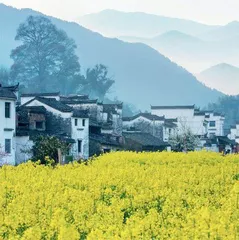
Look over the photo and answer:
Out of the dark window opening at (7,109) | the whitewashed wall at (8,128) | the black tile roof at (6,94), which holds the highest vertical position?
the black tile roof at (6,94)

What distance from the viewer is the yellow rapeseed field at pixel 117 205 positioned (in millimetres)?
9516

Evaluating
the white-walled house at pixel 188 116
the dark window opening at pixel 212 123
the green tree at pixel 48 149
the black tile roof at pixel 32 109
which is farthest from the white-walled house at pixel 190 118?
the green tree at pixel 48 149

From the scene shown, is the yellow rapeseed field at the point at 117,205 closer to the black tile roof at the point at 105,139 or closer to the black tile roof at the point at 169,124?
the black tile roof at the point at 105,139

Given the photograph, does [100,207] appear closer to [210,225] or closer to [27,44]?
[210,225]

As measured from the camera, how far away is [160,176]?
20219 mm

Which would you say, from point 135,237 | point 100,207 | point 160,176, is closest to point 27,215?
point 100,207

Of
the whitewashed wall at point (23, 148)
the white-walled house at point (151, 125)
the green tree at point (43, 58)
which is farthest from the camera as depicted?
the green tree at point (43, 58)

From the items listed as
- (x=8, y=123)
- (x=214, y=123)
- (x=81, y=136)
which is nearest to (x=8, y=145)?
(x=8, y=123)

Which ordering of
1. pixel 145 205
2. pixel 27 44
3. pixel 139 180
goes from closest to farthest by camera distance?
pixel 145 205 → pixel 139 180 → pixel 27 44

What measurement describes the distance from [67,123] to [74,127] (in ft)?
2.34

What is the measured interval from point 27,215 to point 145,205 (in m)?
3.91

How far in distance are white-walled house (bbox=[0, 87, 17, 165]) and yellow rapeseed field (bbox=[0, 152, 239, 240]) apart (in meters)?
17.3

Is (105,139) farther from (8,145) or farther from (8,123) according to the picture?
(8,123)

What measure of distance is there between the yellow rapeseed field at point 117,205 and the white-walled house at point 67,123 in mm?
22753
